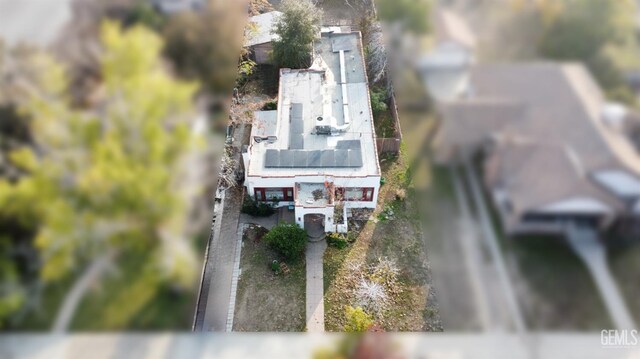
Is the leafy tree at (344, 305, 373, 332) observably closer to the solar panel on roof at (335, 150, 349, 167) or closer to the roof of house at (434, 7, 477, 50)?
the solar panel on roof at (335, 150, 349, 167)

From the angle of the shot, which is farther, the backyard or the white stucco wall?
the white stucco wall

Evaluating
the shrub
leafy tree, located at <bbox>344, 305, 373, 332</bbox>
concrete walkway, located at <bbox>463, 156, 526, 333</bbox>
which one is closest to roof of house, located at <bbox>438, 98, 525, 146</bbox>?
concrete walkway, located at <bbox>463, 156, 526, 333</bbox>

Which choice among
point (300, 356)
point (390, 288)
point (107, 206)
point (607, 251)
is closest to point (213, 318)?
point (390, 288)

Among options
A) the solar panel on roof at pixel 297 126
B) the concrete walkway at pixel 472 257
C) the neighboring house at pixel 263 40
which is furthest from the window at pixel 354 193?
the concrete walkway at pixel 472 257

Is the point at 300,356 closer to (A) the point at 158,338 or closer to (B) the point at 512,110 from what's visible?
(A) the point at 158,338

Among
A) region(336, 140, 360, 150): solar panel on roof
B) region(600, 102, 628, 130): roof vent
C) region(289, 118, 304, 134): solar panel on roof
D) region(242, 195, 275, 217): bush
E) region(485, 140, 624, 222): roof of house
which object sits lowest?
region(485, 140, 624, 222): roof of house

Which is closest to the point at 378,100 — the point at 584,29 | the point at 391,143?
the point at 391,143
